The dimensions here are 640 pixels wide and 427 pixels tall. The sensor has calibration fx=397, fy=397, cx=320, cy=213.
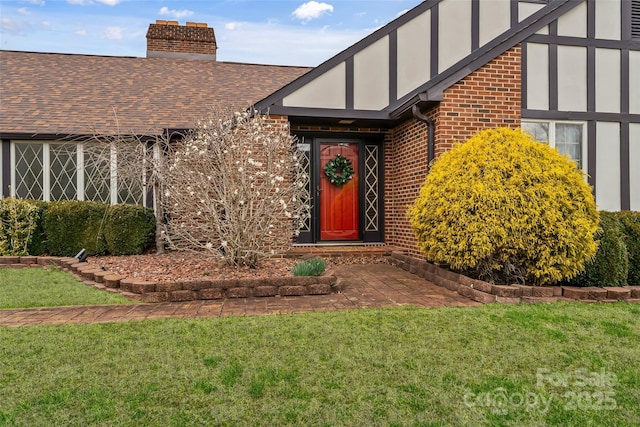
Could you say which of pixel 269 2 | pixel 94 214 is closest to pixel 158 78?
pixel 269 2

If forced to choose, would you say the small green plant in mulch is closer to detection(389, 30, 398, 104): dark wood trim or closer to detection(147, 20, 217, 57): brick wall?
detection(389, 30, 398, 104): dark wood trim

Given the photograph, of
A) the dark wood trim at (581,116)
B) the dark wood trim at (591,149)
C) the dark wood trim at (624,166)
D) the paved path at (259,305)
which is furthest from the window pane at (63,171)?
the dark wood trim at (624,166)

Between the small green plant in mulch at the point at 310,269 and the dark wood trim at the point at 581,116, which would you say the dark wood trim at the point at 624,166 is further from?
the small green plant in mulch at the point at 310,269

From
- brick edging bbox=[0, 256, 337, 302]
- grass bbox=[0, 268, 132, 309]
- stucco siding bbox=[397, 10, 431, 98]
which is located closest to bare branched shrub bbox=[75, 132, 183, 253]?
grass bbox=[0, 268, 132, 309]

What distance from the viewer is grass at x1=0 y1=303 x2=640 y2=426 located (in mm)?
2285

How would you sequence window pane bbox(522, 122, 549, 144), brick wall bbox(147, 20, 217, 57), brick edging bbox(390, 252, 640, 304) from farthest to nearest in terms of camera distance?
brick wall bbox(147, 20, 217, 57) → window pane bbox(522, 122, 549, 144) → brick edging bbox(390, 252, 640, 304)

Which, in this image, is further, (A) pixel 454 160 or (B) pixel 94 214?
(B) pixel 94 214

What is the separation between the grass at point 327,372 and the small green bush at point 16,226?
4.40 meters

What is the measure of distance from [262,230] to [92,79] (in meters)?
8.63

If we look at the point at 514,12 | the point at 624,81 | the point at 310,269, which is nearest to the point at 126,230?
the point at 310,269

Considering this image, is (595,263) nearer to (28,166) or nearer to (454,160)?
(454,160)

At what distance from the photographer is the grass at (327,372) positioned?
2.29 meters

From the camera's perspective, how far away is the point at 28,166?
8648 mm

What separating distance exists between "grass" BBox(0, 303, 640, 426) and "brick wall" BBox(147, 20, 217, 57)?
454 inches
